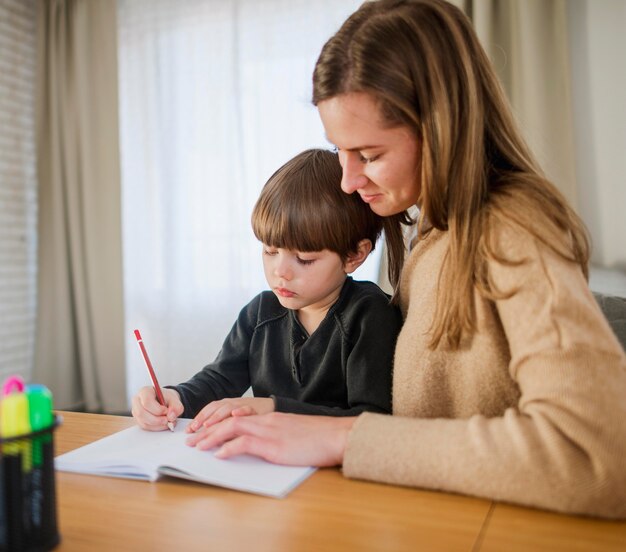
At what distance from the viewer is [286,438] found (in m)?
0.79

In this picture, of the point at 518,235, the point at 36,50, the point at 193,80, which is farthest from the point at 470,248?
the point at 36,50

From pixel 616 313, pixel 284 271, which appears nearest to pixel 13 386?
pixel 284 271

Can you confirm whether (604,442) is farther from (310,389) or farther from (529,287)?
(310,389)

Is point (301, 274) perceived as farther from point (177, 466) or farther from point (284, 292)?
point (177, 466)

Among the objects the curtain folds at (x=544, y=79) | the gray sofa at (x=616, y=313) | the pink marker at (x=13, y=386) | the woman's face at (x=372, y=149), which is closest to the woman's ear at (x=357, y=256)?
the woman's face at (x=372, y=149)

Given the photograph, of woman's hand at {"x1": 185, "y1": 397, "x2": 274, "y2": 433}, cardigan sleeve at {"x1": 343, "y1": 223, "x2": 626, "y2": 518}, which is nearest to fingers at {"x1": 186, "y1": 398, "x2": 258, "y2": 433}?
woman's hand at {"x1": 185, "y1": 397, "x2": 274, "y2": 433}

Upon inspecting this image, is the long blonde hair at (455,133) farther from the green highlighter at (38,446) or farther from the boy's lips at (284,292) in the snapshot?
the green highlighter at (38,446)

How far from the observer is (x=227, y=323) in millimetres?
3301

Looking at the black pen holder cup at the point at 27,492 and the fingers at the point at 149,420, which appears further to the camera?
the fingers at the point at 149,420

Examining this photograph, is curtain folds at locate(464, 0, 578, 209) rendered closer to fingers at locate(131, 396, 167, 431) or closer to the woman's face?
the woman's face

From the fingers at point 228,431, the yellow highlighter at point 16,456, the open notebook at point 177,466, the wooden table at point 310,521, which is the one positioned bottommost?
the wooden table at point 310,521

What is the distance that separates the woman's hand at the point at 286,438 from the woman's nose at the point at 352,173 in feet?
1.27

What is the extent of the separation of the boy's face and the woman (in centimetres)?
20

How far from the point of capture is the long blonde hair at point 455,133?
31.9 inches
